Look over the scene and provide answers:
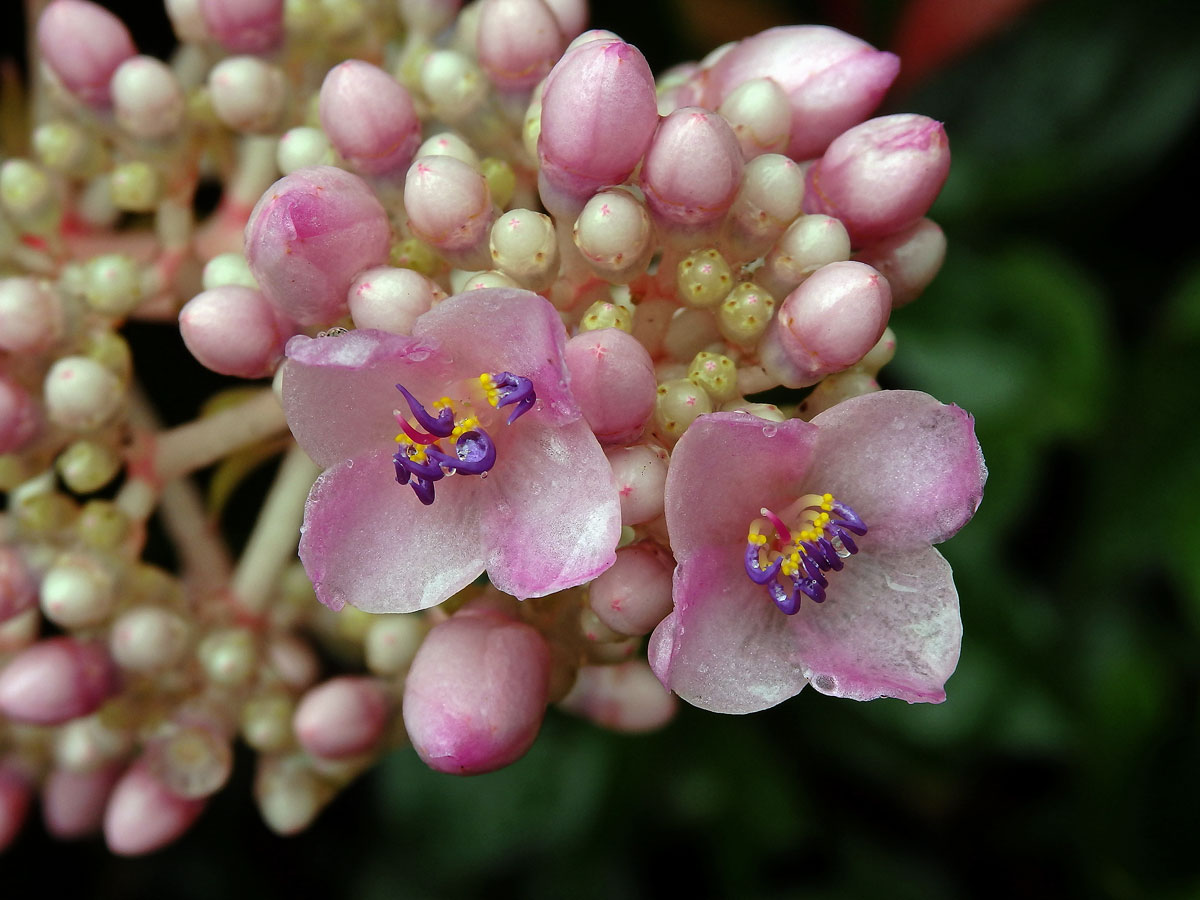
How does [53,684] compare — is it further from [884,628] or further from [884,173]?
[884,173]

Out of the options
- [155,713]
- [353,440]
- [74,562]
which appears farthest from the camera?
[155,713]

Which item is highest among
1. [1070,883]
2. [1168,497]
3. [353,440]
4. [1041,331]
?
[353,440]

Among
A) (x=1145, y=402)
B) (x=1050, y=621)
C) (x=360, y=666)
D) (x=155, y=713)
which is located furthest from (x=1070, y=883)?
(x=155, y=713)

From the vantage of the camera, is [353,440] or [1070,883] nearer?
[353,440]

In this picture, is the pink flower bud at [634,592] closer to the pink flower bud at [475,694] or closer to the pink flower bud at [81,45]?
the pink flower bud at [475,694]

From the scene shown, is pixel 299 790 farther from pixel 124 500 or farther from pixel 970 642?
pixel 970 642

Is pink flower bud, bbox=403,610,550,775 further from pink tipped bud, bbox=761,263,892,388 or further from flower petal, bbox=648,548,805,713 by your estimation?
pink tipped bud, bbox=761,263,892,388

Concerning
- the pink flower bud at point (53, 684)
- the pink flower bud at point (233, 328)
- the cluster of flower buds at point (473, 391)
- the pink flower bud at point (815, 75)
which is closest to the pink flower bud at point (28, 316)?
the cluster of flower buds at point (473, 391)

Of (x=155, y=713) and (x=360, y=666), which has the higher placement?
(x=155, y=713)
